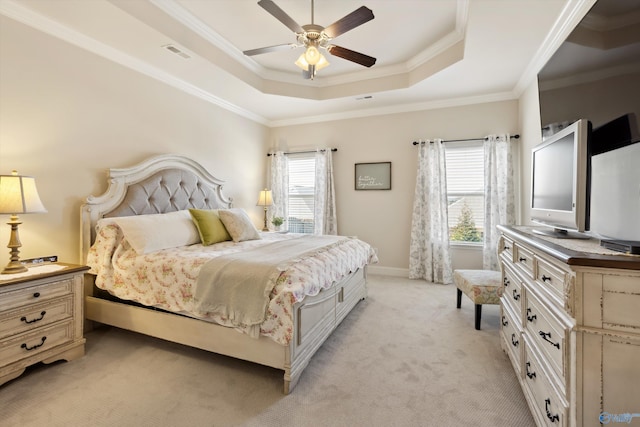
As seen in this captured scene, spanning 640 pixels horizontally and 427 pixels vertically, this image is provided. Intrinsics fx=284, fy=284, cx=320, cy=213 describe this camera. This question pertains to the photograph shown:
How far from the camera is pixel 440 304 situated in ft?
11.1

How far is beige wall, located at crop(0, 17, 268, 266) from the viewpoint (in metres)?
2.28

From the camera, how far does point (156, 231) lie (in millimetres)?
2648

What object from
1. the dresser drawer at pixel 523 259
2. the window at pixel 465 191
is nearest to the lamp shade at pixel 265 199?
the window at pixel 465 191

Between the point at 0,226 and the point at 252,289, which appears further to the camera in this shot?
the point at 0,226

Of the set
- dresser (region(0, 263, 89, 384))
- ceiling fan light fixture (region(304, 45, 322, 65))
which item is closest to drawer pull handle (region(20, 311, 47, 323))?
dresser (region(0, 263, 89, 384))

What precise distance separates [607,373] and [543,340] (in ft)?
1.19

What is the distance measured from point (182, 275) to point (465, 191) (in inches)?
159

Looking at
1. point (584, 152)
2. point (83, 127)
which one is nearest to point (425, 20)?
point (584, 152)

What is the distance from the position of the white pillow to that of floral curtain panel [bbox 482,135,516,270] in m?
3.89

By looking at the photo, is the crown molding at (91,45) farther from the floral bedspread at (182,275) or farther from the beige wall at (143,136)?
the floral bedspread at (182,275)

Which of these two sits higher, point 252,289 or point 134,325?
point 252,289

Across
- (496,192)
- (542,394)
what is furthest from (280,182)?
(542,394)

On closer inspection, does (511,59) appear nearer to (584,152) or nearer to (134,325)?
(584,152)

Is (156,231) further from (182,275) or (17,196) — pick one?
(17,196)
